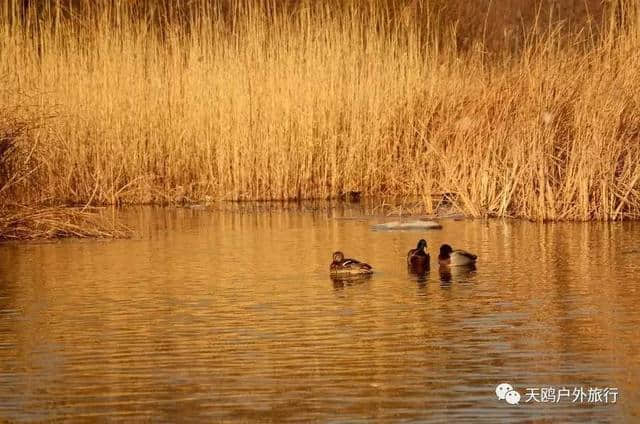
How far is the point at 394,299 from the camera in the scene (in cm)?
733

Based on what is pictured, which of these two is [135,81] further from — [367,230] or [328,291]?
Answer: [328,291]

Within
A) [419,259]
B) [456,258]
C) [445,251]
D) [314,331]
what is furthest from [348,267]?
[314,331]

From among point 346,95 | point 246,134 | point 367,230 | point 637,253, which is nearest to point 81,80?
point 246,134

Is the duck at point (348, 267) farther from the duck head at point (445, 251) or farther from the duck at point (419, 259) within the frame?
the duck head at point (445, 251)

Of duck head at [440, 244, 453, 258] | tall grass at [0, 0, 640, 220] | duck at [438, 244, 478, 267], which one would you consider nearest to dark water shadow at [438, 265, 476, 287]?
duck at [438, 244, 478, 267]

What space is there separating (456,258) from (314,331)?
234 centimetres

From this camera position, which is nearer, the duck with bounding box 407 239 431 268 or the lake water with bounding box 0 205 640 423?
the lake water with bounding box 0 205 640 423

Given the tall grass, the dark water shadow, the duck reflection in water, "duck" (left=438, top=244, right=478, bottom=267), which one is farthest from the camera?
the tall grass

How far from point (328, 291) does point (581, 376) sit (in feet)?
8.62

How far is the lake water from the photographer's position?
16.1 ft

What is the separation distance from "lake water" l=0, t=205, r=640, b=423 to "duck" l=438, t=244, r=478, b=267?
11 cm

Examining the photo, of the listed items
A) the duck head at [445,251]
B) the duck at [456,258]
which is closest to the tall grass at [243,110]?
the duck head at [445,251]

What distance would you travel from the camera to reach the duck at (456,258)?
333 inches

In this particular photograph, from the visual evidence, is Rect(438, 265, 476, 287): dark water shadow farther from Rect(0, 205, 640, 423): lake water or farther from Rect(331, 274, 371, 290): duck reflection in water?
Rect(331, 274, 371, 290): duck reflection in water
